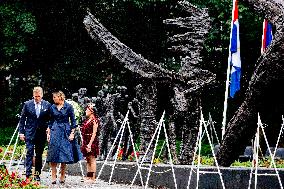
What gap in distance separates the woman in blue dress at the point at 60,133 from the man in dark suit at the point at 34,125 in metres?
0.18

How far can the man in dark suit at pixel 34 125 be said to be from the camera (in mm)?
11477

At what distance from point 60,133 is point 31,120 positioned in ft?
2.02

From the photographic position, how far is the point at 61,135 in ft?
37.3

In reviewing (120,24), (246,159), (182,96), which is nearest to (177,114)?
(182,96)

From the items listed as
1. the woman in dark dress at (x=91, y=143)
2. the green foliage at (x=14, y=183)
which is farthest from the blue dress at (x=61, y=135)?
the green foliage at (x=14, y=183)

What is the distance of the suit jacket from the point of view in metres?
11.5

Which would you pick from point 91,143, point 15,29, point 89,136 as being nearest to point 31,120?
point 91,143

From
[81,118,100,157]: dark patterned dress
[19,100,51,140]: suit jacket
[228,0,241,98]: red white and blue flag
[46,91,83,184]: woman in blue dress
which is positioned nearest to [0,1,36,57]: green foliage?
[228,0,241,98]: red white and blue flag

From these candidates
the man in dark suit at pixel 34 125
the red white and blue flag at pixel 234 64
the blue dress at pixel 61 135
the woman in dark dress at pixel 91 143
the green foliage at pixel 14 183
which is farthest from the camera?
the red white and blue flag at pixel 234 64

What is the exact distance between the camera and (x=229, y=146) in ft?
35.0

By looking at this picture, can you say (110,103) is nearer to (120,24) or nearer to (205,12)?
(205,12)

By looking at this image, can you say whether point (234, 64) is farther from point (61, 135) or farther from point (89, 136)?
point (61, 135)

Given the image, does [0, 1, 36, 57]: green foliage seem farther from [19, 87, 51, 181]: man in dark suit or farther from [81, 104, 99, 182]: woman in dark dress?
[19, 87, 51, 181]: man in dark suit

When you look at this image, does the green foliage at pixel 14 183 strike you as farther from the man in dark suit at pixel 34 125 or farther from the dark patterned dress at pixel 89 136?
the dark patterned dress at pixel 89 136
